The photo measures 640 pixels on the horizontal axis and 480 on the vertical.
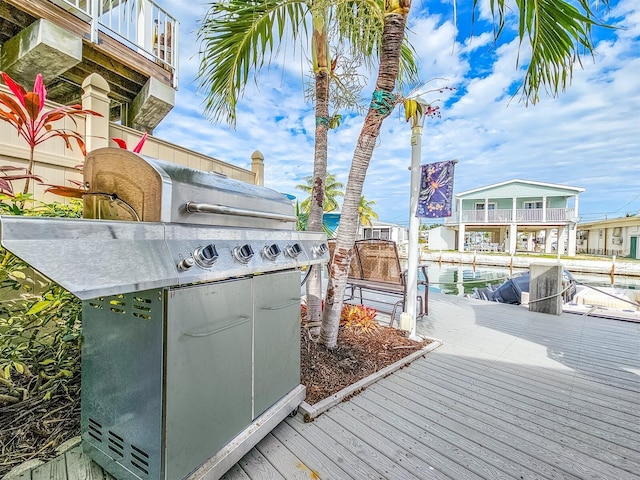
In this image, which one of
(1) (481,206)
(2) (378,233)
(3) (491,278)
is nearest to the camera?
(3) (491,278)

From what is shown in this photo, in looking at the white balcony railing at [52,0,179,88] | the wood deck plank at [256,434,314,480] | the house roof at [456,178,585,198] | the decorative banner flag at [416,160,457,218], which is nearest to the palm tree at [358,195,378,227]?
the house roof at [456,178,585,198]

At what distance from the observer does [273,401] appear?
172 centimetres

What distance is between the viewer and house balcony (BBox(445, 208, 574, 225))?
19.3 metres

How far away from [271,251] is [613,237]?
34595 mm

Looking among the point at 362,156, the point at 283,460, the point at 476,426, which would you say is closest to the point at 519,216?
the point at 362,156

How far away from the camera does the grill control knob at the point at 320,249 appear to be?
199 centimetres

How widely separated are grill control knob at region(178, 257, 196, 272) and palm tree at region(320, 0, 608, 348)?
1.60 m

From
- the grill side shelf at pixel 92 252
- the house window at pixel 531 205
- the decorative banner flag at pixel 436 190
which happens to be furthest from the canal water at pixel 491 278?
the grill side shelf at pixel 92 252

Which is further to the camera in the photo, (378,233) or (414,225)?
(378,233)

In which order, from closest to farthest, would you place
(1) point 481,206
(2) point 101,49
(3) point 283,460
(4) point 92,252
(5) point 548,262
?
(4) point 92,252
(3) point 283,460
(2) point 101,49
(5) point 548,262
(1) point 481,206

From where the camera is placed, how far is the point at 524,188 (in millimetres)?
21141

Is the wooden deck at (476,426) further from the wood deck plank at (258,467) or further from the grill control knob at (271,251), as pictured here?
the grill control knob at (271,251)

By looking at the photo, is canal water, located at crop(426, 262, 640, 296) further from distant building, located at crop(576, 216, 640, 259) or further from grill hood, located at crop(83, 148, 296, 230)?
grill hood, located at crop(83, 148, 296, 230)

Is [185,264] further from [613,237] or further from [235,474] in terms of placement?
[613,237]
